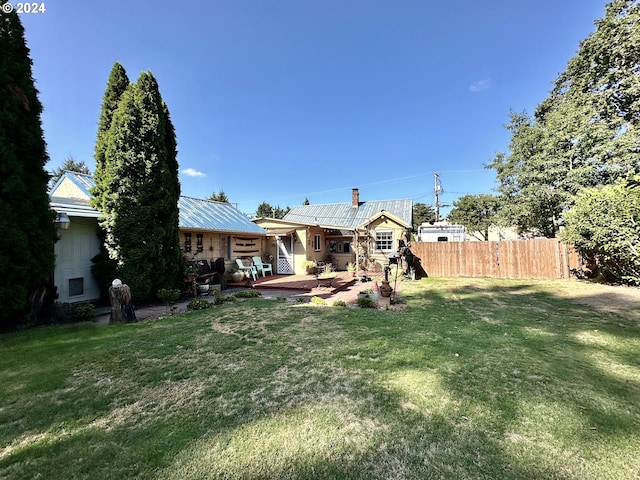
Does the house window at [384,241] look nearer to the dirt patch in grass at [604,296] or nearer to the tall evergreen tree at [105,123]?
the dirt patch in grass at [604,296]

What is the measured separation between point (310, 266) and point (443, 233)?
11.6 m

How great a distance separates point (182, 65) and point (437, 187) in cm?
2457

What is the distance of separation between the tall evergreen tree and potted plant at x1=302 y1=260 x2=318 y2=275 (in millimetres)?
8742

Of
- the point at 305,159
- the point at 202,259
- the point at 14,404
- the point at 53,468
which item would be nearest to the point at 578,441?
the point at 53,468

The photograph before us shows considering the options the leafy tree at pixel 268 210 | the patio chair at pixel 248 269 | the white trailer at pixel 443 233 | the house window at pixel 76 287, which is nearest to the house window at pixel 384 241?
the white trailer at pixel 443 233

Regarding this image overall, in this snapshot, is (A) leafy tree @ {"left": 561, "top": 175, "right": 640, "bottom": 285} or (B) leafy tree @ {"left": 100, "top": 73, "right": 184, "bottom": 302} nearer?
(B) leafy tree @ {"left": 100, "top": 73, "right": 184, "bottom": 302}

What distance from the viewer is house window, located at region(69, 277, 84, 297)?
7319 mm

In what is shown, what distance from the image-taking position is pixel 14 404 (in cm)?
277

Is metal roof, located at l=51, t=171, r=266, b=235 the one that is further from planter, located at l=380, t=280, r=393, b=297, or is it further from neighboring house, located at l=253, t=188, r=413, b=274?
planter, located at l=380, t=280, r=393, b=297

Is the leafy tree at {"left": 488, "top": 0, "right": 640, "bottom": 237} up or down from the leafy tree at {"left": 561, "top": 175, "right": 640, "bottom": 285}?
up

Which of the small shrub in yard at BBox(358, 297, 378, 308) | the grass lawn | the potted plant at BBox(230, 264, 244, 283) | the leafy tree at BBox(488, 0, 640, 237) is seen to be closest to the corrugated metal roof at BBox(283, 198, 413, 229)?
the leafy tree at BBox(488, 0, 640, 237)

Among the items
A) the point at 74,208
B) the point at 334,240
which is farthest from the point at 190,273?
the point at 334,240

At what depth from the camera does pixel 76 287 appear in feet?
24.4

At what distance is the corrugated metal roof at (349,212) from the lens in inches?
853
